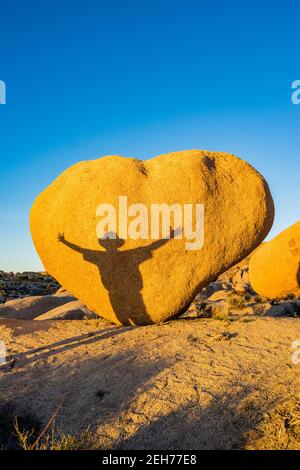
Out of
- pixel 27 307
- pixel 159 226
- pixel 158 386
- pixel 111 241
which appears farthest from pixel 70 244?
pixel 27 307

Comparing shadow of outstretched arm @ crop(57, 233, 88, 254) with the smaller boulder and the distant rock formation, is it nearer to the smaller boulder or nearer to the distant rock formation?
the smaller boulder

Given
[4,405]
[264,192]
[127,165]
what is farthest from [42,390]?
[264,192]

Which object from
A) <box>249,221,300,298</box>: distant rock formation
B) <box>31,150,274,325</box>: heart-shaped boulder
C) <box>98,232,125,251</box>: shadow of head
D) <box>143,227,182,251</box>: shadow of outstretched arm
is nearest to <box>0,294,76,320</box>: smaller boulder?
<box>31,150,274,325</box>: heart-shaped boulder

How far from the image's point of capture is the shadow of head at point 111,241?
8.60 meters

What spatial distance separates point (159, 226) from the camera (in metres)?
8.45

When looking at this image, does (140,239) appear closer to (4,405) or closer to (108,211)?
(108,211)

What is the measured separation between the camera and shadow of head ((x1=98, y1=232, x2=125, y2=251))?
339 inches

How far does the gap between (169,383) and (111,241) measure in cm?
382

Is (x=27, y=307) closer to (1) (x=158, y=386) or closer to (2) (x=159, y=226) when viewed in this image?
(2) (x=159, y=226)

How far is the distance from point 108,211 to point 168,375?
4074 mm

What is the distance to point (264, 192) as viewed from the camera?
28.1ft

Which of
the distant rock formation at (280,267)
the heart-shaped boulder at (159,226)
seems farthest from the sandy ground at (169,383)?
the distant rock formation at (280,267)

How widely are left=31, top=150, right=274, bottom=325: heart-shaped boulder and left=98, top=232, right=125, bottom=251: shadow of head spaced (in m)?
0.02

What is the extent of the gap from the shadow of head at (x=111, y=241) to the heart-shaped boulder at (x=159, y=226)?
0.02 m
